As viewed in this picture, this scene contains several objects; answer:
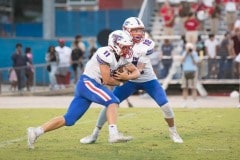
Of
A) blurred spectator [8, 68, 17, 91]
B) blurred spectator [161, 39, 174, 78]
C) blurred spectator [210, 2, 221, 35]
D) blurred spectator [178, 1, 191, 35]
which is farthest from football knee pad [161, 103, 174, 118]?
blurred spectator [210, 2, 221, 35]

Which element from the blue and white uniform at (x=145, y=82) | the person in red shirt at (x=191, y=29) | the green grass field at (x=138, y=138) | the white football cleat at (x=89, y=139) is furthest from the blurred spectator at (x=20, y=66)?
the white football cleat at (x=89, y=139)

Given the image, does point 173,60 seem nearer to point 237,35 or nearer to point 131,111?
point 237,35

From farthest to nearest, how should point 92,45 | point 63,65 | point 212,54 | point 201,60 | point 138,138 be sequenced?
point 92,45, point 63,65, point 212,54, point 201,60, point 138,138

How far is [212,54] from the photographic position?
27.8 metres

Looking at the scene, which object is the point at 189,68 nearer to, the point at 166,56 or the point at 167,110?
the point at 166,56

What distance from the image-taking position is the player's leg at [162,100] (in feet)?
41.4

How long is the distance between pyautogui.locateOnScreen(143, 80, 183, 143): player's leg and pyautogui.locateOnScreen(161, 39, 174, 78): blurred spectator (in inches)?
581

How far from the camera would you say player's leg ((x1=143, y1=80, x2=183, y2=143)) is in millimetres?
12617

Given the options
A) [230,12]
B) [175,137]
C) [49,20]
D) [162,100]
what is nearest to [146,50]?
[162,100]

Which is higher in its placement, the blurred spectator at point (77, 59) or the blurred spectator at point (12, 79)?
the blurred spectator at point (77, 59)

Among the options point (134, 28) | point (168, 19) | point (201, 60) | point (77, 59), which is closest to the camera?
point (134, 28)

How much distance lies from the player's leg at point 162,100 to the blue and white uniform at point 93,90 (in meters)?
1.08

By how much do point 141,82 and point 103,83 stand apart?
115cm

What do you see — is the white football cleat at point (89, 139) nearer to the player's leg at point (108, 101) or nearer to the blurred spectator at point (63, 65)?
the player's leg at point (108, 101)
